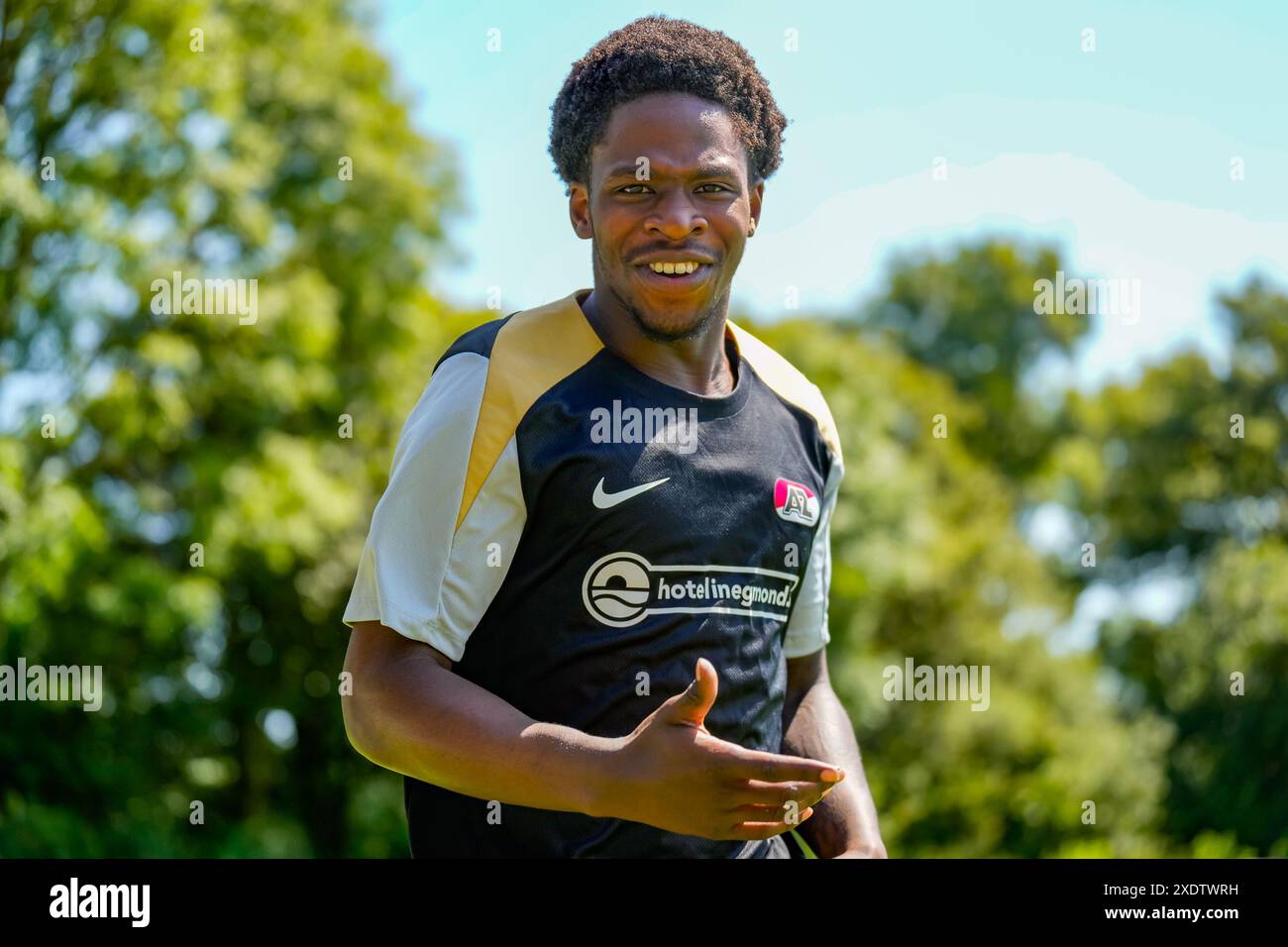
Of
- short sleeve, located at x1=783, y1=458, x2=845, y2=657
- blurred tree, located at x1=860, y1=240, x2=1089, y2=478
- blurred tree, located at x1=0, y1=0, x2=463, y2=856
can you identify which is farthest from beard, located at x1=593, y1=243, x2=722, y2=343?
blurred tree, located at x1=860, y1=240, x2=1089, y2=478

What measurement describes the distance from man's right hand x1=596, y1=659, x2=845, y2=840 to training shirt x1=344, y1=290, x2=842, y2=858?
349mm

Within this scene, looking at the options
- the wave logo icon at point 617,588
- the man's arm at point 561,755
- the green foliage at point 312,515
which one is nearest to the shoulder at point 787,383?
the wave logo icon at point 617,588

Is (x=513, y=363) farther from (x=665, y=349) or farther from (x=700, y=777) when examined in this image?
(x=700, y=777)

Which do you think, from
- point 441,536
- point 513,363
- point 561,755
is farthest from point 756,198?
point 561,755

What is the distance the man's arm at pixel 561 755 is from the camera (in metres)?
2.04

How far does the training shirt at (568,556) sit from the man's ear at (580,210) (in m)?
0.26

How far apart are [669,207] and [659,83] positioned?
0.85ft

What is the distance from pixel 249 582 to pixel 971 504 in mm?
12591

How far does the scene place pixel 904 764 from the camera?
19.7 metres

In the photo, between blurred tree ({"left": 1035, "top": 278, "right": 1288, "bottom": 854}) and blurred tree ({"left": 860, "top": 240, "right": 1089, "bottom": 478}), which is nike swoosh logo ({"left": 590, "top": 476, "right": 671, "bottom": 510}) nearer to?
blurred tree ({"left": 1035, "top": 278, "right": 1288, "bottom": 854})

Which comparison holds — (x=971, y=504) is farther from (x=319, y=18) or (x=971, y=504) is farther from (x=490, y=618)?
(x=490, y=618)

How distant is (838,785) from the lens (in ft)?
9.36

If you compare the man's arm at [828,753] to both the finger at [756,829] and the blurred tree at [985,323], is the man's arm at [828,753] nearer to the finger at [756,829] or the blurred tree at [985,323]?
the finger at [756,829]
